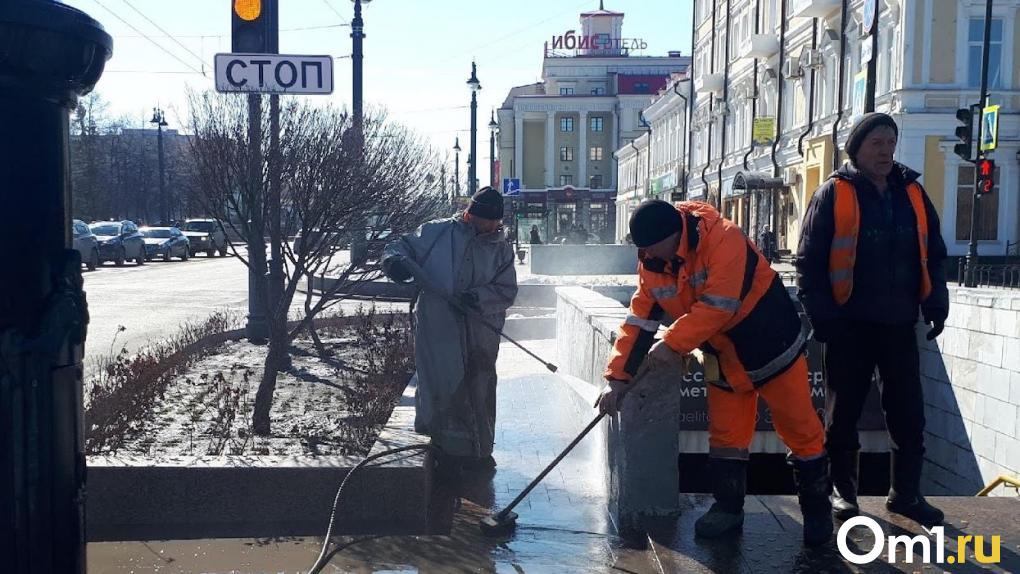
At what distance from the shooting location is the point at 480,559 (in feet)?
13.7

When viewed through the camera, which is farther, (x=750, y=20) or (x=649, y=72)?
(x=649, y=72)

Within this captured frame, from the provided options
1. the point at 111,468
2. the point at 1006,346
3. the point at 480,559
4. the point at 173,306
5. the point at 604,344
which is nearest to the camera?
the point at 480,559

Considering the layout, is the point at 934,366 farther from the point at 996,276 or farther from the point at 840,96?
the point at 840,96

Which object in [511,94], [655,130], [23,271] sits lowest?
[23,271]

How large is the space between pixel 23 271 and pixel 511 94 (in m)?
99.3

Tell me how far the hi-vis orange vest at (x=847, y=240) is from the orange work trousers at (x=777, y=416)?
1.19ft

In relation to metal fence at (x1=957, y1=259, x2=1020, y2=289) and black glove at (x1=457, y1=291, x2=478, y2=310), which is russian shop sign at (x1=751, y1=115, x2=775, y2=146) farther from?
black glove at (x1=457, y1=291, x2=478, y2=310)

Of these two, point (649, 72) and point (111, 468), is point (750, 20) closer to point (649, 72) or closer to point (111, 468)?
point (111, 468)

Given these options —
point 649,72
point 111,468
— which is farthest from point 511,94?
point 111,468

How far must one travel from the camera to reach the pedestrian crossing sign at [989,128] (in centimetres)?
1984

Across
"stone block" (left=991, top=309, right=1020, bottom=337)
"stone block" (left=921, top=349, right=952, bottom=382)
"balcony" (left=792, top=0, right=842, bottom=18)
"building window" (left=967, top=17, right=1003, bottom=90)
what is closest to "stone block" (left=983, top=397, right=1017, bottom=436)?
"stone block" (left=991, top=309, right=1020, bottom=337)

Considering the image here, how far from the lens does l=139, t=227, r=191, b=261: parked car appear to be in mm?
36781

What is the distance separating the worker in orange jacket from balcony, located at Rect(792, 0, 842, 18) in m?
29.8

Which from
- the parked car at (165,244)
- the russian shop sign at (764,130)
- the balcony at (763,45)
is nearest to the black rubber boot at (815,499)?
the russian shop sign at (764,130)
